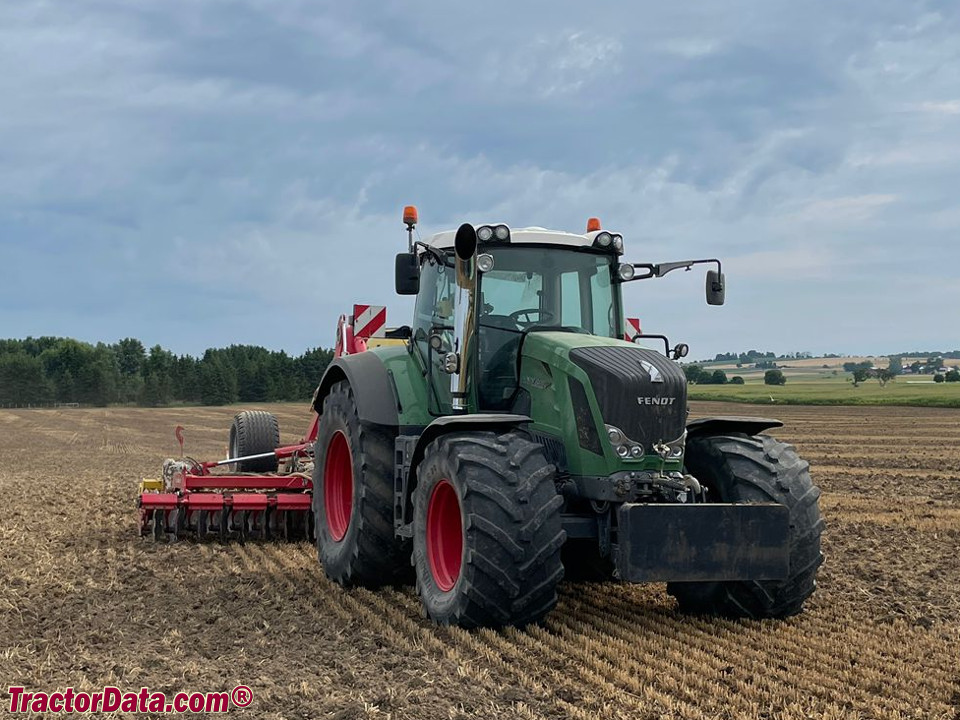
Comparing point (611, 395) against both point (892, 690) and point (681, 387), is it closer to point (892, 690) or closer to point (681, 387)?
point (681, 387)

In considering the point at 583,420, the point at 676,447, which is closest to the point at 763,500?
the point at 676,447

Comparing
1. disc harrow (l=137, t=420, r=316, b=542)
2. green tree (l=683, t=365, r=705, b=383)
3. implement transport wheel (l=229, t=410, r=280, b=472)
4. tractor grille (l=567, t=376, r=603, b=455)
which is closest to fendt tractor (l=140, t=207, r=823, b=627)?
tractor grille (l=567, t=376, r=603, b=455)

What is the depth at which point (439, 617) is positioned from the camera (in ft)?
20.8

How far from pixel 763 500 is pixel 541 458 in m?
1.55

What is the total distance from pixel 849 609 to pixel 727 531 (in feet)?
5.78

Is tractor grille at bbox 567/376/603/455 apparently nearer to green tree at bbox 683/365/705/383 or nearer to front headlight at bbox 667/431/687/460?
front headlight at bbox 667/431/687/460

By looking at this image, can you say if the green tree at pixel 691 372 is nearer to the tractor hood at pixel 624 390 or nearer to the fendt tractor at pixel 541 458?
the fendt tractor at pixel 541 458

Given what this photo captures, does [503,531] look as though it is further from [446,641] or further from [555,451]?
[555,451]

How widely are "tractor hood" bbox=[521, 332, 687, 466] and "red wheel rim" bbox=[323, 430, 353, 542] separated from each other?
2842 millimetres

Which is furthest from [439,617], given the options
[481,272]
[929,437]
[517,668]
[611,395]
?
[929,437]

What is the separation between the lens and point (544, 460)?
6113 millimetres

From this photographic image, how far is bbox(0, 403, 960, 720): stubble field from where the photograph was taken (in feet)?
16.5

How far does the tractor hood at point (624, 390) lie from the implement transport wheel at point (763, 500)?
462 millimetres

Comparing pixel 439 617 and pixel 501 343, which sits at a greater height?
pixel 501 343
